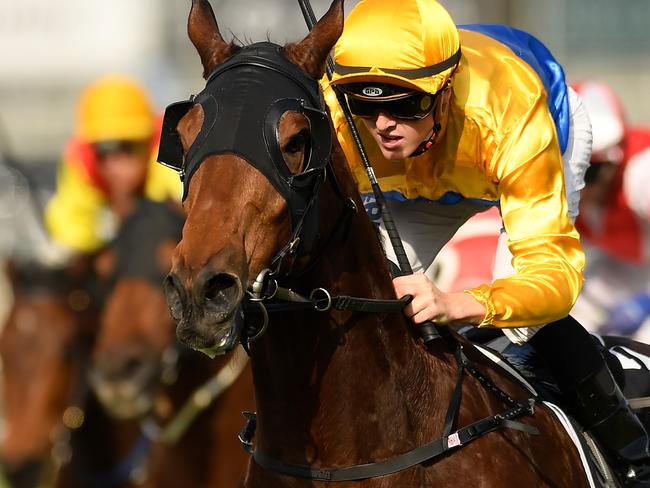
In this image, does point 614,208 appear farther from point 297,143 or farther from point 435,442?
point 297,143

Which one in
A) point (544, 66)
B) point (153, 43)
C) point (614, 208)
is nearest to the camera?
point (544, 66)

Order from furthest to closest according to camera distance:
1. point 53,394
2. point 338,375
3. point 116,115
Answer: point 116,115
point 53,394
point 338,375

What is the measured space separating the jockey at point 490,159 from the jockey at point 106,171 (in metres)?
3.70

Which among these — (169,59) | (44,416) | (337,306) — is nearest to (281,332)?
(337,306)

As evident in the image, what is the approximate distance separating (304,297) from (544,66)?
1469mm

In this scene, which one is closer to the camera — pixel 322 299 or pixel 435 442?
pixel 322 299

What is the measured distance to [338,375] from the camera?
298 centimetres

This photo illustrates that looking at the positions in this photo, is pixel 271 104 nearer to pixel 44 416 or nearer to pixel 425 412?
pixel 425 412

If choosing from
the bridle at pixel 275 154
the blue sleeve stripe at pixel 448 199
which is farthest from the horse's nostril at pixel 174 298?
the blue sleeve stripe at pixel 448 199

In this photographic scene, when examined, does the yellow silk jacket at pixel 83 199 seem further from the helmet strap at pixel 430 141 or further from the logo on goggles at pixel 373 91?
the logo on goggles at pixel 373 91

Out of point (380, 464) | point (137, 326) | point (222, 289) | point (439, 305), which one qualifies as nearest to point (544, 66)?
point (439, 305)

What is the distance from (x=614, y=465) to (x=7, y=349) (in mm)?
3500

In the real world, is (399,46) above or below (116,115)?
above

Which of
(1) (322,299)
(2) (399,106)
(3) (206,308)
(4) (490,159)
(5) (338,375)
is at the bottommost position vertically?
(5) (338,375)
